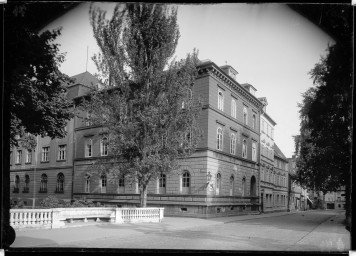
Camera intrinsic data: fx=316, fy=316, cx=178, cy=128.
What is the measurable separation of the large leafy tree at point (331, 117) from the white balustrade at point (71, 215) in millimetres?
10218

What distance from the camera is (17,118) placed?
13805 mm

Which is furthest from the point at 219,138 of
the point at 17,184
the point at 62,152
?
the point at 17,184

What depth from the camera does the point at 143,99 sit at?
17.4 m

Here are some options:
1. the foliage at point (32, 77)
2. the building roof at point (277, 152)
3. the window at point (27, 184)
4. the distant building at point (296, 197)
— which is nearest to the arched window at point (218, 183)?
the foliage at point (32, 77)

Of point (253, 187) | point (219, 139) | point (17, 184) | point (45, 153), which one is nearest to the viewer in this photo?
point (219, 139)

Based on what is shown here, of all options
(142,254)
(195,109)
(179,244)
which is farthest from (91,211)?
(142,254)

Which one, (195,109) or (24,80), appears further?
(195,109)

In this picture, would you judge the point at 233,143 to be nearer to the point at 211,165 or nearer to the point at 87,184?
the point at 211,165

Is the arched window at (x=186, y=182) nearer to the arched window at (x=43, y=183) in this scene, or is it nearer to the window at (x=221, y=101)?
the window at (x=221, y=101)

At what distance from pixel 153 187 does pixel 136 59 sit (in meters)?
12.0

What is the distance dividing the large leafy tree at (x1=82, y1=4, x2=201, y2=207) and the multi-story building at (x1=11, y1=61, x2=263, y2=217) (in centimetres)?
248

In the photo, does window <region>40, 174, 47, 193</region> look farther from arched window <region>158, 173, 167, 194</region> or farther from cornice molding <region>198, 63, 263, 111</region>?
cornice molding <region>198, 63, 263, 111</region>

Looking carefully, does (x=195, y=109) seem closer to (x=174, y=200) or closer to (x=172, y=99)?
(x=172, y=99)

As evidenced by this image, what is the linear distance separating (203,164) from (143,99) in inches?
347
